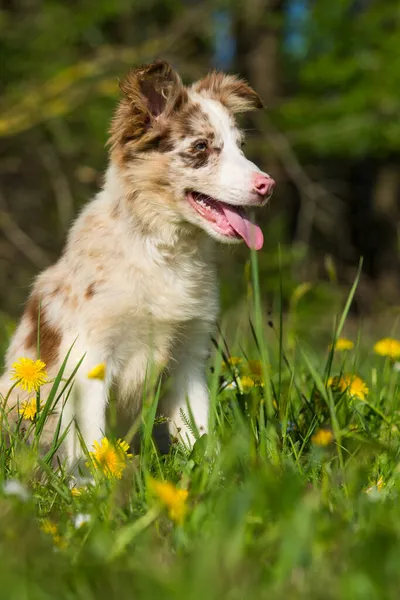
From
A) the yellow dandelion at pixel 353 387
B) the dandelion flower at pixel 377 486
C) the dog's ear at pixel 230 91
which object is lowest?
the yellow dandelion at pixel 353 387

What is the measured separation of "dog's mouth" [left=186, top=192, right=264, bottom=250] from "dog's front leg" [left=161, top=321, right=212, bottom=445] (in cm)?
46

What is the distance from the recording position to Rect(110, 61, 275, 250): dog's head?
3.81 metres

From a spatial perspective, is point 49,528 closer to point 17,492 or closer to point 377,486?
point 17,492

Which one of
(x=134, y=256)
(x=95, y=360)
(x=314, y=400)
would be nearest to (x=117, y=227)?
(x=134, y=256)

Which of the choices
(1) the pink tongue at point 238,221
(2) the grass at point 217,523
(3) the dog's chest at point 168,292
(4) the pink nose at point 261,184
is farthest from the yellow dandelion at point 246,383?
(4) the pink nose at point 261,184

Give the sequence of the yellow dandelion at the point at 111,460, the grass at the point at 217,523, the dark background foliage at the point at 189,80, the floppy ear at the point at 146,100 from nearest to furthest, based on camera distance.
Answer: the grass at the point at 217,523 → the yellow dandelion at the point at 111,460 → the floppy ear at the point at 146,100 → the dark background foliage at the point at 189,80

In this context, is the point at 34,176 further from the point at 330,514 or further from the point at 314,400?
the point at 330,514

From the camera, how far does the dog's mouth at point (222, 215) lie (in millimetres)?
3770

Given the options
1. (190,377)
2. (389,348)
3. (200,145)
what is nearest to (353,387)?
(389,348)

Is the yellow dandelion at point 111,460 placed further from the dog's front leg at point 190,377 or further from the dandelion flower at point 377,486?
the dog's front leg at point 190,377

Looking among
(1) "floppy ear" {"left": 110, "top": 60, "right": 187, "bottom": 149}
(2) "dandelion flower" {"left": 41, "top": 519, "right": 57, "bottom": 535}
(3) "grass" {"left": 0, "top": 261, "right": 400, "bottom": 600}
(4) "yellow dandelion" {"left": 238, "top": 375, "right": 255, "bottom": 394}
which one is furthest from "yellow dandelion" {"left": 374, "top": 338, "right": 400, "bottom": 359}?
(2) "dandelion flower" {"left": 41, "top": 519, "right": 57, "bottom": 535}

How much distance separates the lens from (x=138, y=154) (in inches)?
155

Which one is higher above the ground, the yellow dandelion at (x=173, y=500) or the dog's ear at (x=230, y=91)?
the dog's ear at (x=230, y=91)

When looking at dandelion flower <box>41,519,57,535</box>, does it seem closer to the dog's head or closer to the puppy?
the puppy
